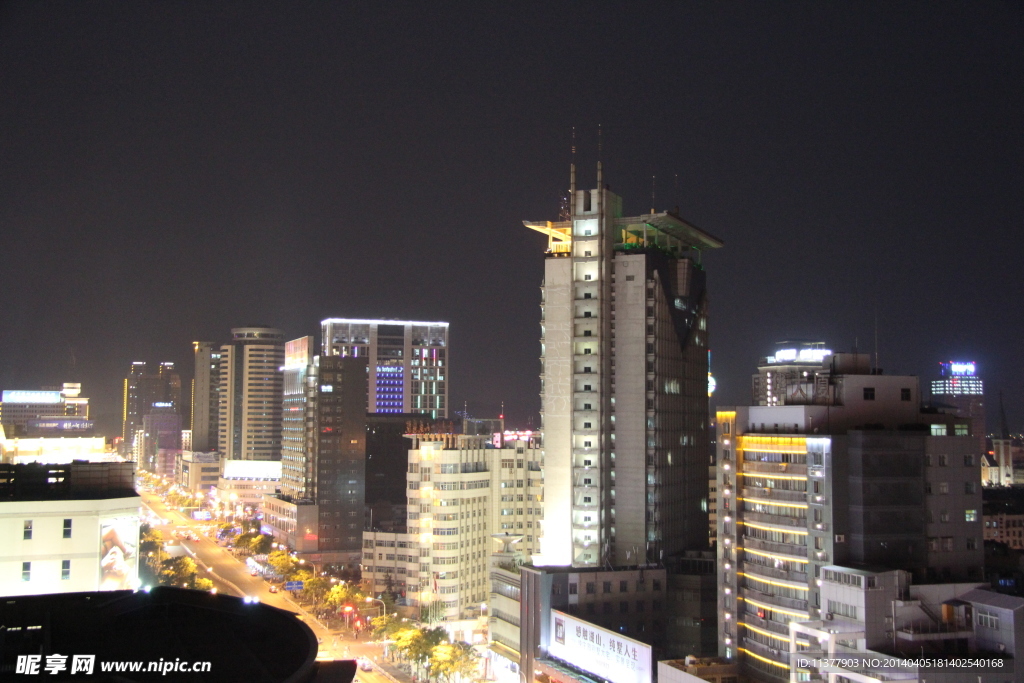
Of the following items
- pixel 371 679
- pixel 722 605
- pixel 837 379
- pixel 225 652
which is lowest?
pixel 371 679

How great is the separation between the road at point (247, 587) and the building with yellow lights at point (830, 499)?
79.9 ft

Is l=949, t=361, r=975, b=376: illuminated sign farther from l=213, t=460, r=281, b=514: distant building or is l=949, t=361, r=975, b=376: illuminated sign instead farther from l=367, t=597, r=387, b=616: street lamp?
l=367, t=597, r=387, b=616: street lamp

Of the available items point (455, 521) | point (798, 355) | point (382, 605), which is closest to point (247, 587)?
point (382, 605)

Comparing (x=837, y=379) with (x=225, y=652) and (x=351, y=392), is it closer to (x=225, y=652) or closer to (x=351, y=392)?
(x=225, y=652)

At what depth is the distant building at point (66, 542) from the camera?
50.3 meters

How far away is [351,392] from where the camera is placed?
416 feet

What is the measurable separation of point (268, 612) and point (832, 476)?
106 feet

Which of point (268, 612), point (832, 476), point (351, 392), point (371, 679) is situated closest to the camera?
point (268, 612)

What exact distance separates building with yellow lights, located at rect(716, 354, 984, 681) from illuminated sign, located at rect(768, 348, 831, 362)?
118304mm

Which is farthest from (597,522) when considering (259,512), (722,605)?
(259,512)

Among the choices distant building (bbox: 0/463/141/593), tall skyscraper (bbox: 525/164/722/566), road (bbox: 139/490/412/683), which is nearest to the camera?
distant building (bbox: 0/463/141/593)

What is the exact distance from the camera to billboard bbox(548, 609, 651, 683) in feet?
164

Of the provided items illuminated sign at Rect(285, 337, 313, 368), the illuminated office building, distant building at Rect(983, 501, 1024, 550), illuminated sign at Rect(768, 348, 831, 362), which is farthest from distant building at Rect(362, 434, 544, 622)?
illuminated sign at Rect(768, 348, 831, 362)

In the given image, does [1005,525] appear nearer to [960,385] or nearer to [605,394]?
[605,394]
